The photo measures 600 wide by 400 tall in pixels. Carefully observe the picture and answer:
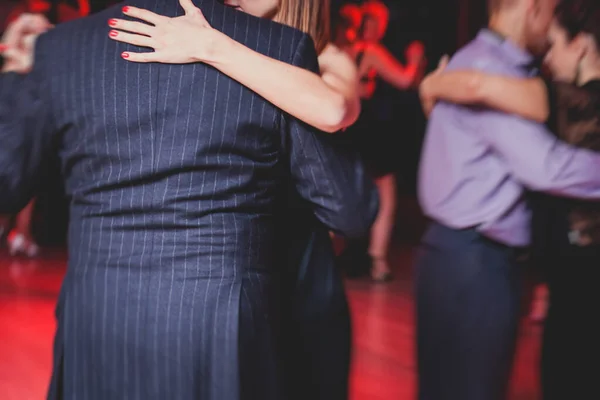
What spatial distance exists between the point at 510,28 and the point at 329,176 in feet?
2.38

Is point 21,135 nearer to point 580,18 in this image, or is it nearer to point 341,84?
point 341,84

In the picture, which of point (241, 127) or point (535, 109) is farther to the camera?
point (535, 109)

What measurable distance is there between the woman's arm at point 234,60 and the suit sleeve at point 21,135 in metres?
0.17

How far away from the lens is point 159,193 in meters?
1.06

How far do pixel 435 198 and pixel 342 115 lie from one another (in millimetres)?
694

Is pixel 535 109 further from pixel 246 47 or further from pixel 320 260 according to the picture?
pixel 246 47

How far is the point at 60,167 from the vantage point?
3.93ft

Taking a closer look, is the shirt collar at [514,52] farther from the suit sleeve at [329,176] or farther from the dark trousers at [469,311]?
the suit sleeve at [329,176]

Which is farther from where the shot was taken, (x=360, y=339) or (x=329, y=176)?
(x=360, y=339)

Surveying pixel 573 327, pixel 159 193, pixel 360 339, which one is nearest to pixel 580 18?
pixel 573 327

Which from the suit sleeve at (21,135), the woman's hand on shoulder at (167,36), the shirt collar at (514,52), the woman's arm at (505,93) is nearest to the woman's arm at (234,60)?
the woman's hand on shoulder at (167,36)

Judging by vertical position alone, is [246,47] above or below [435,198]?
above

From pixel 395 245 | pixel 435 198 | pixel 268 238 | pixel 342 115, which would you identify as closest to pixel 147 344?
pixel 268 238

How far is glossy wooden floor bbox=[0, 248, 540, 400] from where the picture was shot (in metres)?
2.77
